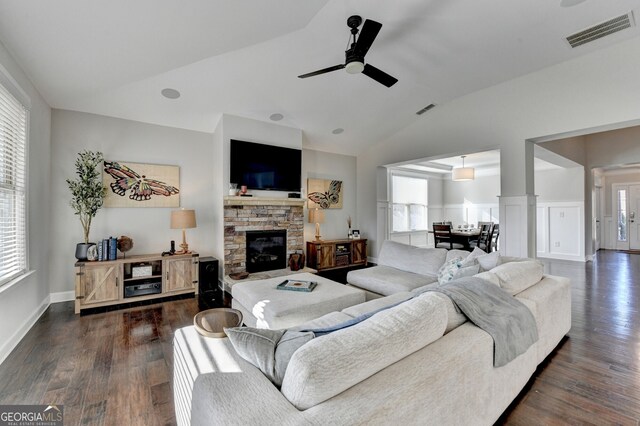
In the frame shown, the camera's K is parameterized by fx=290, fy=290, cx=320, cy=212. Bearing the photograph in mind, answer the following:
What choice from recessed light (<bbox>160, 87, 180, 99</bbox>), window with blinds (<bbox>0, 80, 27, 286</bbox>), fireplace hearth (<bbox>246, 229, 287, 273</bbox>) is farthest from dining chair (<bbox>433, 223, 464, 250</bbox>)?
window with blinds (<bbox>0, 80, 27, 286</bbox>)

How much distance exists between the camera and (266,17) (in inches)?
108

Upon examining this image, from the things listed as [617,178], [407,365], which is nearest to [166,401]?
[407,365]

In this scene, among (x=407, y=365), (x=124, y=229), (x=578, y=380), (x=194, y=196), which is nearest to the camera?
(x=407, y=365)

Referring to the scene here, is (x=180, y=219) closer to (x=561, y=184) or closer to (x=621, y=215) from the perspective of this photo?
(x=561, y=184)

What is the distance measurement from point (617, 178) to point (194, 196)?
11.5 m

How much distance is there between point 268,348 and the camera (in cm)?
117

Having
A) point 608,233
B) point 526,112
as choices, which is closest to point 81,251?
point 526,112

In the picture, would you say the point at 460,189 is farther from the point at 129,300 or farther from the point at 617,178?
the point at 129,300

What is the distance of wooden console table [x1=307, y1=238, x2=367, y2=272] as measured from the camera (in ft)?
19.1

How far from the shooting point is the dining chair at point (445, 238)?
20.3 ft

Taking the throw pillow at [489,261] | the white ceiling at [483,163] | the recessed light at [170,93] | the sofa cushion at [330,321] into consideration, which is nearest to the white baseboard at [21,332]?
the sofa cushion at [330,321]

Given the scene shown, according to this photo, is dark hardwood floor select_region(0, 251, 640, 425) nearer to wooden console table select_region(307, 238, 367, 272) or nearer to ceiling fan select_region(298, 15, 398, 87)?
wooden console table select_region(307, 238, 367, 272)

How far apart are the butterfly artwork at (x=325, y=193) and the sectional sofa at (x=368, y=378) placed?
483 cm

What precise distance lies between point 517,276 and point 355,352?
1.87m
